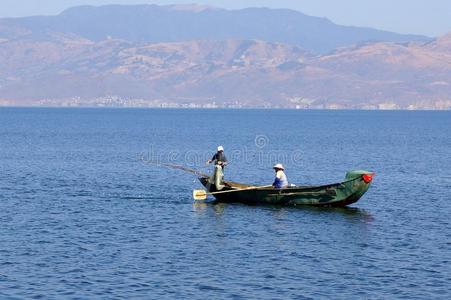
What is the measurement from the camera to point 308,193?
58.8m

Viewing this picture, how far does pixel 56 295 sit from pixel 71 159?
222 ft

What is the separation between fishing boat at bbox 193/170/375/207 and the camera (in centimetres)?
5791

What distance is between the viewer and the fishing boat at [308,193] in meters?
57.9

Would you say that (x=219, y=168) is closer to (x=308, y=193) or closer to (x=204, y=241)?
(x=308, y=193)

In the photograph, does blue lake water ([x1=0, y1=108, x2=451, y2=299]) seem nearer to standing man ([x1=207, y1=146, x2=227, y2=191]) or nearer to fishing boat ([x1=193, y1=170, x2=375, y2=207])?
fishing boat ([x1=193, y1=170, x2=375, y2=207])

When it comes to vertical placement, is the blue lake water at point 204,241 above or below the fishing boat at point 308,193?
below

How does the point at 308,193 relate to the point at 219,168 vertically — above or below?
below

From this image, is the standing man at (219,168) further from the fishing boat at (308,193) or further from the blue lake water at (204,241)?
the blue lake water at (204,241)

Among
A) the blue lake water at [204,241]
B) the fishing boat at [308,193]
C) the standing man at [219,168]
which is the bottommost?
the blue lake water at [204,241]

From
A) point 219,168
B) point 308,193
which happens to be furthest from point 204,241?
point 219,168

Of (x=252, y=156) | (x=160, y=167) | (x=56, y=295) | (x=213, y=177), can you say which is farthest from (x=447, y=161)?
(x=56, y=295)

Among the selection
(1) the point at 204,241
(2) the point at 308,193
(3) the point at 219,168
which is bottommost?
(1) the point at 204,241

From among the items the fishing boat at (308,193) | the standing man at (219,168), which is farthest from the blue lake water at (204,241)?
the standing man at (219,168)

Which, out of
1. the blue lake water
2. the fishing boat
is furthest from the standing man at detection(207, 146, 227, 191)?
the blue lake water
